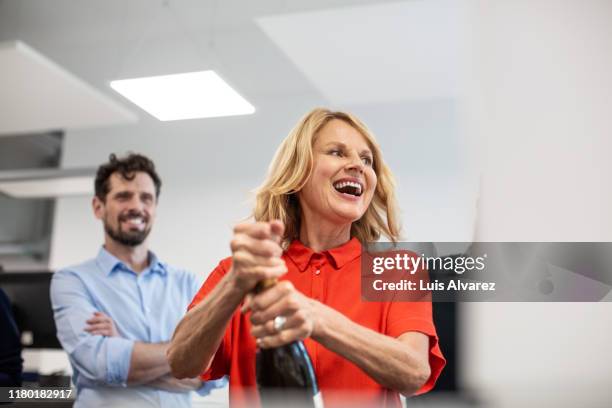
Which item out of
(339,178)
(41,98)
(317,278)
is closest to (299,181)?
(339,178)

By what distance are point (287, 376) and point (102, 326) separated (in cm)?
81

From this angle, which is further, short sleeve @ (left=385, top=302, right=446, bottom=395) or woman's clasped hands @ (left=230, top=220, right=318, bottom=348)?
short sleeve @ (left=385, top=302, right=446, bottom=395)

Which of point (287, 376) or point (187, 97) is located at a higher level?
point (187, 97)

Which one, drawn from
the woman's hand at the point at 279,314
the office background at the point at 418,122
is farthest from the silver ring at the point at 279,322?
the office background at the point at 418,122

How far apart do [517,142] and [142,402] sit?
112 cm

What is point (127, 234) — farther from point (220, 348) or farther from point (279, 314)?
point (279, 314)

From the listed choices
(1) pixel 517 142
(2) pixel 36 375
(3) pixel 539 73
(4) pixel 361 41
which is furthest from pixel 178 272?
(3) pixel 539 73

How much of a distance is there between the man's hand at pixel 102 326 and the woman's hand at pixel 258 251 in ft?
2.77

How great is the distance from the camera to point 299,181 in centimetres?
128

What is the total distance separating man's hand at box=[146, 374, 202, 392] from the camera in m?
1.55

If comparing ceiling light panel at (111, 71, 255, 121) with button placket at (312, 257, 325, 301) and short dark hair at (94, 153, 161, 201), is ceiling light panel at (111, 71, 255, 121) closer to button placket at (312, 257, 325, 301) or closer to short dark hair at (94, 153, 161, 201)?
short dark hair at (94, 153, 161, 201)

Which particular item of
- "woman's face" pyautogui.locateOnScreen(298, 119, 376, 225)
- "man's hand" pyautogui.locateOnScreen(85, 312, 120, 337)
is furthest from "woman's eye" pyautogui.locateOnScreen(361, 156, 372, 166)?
"man's hand" pyautogui.locateOnScreen(85, 312, 120, 337)

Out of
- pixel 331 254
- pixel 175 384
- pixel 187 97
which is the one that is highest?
pixel 187 97

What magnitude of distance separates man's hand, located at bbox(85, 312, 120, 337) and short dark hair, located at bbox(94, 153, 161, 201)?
356 millimetres
